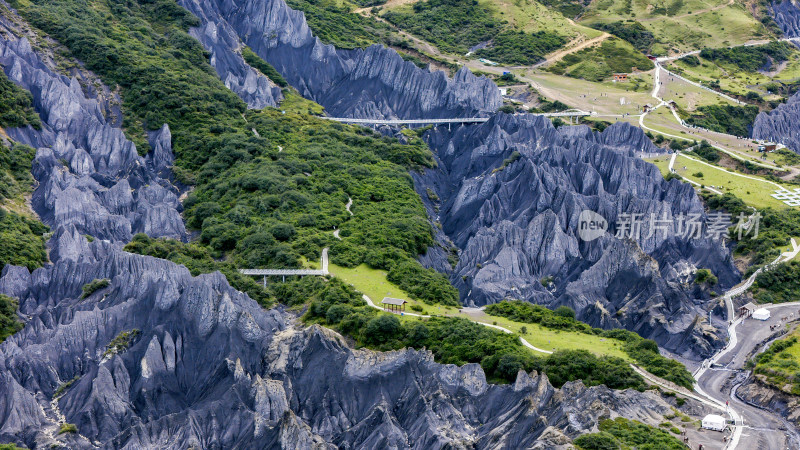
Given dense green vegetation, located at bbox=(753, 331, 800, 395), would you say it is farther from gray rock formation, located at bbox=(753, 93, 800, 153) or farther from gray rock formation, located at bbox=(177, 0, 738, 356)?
gray rock formation, located at bbox=(753, 93, 800, 153)

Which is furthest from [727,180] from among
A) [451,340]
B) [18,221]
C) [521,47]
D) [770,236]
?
[18,221]

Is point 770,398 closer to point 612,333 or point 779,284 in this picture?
point 612,333

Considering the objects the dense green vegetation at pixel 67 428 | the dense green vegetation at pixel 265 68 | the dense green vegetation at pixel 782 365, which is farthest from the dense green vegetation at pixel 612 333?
the dense green vegetation at pixel 265 68

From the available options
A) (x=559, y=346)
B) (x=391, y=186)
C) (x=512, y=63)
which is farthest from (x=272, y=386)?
(x=512, y=63)

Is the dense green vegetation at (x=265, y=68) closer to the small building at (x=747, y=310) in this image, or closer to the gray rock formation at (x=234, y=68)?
the gray rock formation at (x=234, y=68)

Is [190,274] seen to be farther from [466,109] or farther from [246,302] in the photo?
[466,109]

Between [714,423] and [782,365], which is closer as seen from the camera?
[714,423]

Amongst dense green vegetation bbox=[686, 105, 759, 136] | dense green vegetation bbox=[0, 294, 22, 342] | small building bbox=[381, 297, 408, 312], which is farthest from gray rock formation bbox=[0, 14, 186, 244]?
dense green vegetation bbox=[686, 105, 759, 136]
